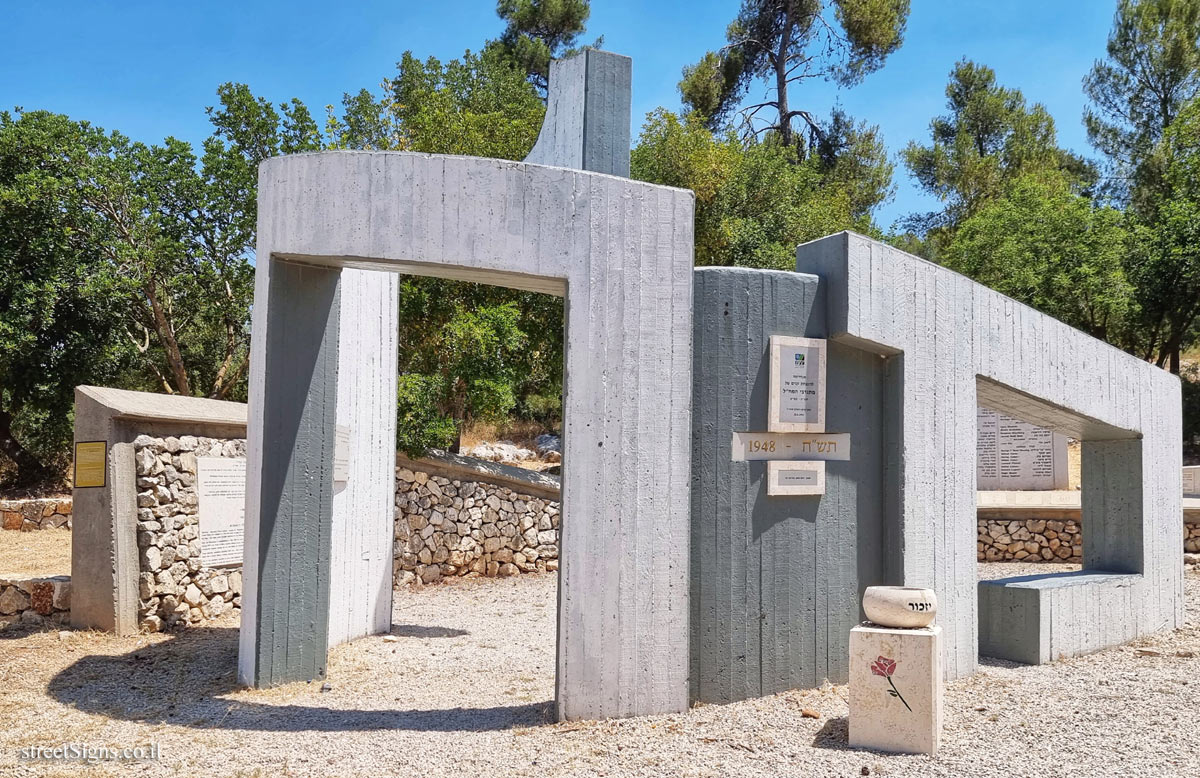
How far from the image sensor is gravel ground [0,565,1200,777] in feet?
13.8

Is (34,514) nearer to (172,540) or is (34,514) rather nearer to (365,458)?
(172,540)

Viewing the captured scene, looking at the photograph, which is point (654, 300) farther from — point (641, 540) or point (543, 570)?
point (543, 570)

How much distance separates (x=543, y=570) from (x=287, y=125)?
9.78m

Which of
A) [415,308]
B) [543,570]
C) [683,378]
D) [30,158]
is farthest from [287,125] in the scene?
[683,378]

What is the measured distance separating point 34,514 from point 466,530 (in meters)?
6.96

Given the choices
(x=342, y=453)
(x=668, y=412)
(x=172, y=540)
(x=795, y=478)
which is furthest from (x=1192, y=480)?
(x=172, y=540)

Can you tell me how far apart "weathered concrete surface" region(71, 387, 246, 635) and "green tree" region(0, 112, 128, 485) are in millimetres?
8237

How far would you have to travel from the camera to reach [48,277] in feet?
48.5

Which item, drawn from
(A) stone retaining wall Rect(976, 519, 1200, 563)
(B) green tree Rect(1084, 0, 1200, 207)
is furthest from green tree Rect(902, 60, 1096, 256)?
(A) stone retaining wall Rect(976, 519, 1200, 563)

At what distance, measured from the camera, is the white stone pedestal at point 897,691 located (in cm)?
431

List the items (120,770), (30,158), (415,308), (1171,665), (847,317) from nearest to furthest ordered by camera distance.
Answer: (120,770), (847,317), (1171,665), (415,308), (30,158)

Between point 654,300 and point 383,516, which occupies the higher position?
point 654,300

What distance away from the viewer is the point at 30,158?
48.9 feet

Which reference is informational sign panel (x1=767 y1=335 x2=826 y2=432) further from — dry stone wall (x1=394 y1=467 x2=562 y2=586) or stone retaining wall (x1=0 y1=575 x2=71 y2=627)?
dry stone wall (x1=394 y1=467 x2=562 y2=586)
